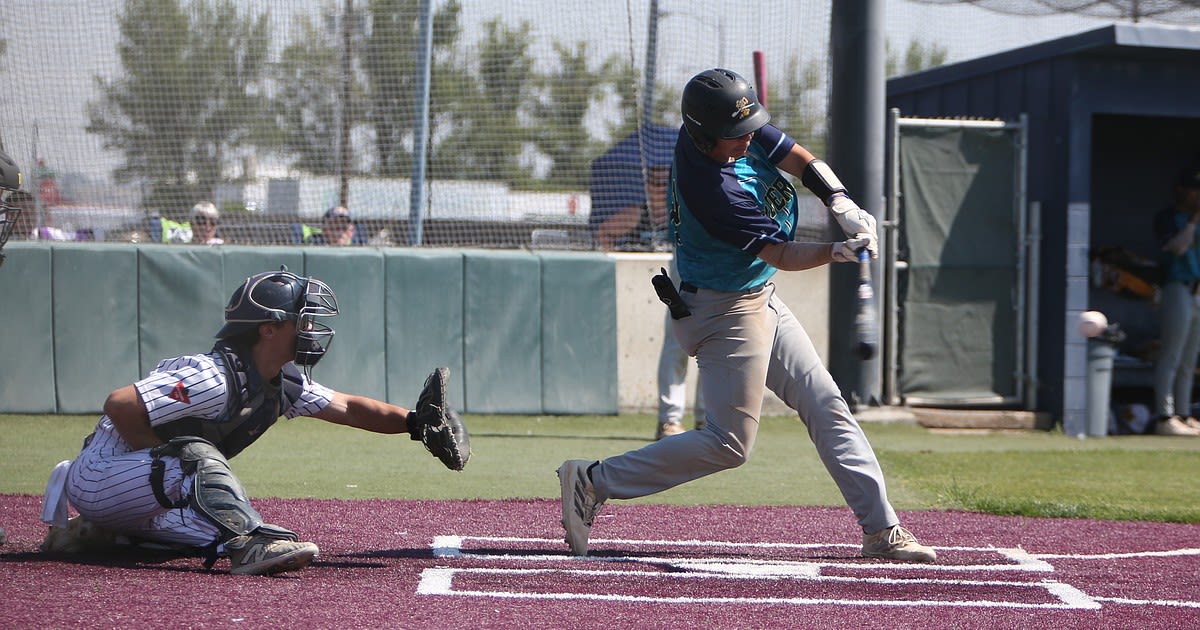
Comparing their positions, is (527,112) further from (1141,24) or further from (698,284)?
(698,284)

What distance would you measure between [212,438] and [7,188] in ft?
4.52

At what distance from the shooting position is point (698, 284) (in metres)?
4.45

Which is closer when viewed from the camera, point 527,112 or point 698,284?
point 698,284

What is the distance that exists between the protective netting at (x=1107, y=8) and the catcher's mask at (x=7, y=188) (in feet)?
27.5

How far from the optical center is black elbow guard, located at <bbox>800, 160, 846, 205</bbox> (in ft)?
14.7

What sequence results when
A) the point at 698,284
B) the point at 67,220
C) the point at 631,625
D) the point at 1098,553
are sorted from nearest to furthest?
the point at 631,625, the point at 698,284, the point at 1098,553, the point at 67,220

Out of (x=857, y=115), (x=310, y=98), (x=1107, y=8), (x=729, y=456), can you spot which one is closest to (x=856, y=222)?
(x=729, y=456)

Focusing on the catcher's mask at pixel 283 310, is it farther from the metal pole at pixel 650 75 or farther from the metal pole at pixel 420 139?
the metal pole at pixel 650 75

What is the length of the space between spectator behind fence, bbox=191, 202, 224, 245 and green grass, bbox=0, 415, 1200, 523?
166 centimetres

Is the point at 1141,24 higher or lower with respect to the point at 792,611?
higher

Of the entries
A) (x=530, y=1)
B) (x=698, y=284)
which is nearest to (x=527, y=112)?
(x=530, y=1)

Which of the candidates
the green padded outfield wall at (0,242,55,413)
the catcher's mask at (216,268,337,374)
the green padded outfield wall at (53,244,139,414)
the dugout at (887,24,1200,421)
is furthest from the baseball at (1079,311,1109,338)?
the green padded outfield wall at (0,242,55,413)

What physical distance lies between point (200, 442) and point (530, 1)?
6.81 meters

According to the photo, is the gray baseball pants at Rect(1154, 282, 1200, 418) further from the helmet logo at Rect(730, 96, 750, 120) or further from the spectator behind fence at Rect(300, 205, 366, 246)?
the helmet logo at Rect(730, 96, 750, 120)
